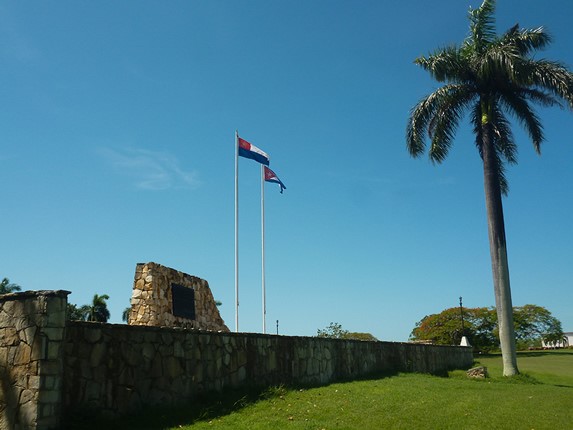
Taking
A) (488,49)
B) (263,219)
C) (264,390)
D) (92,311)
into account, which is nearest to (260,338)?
(264,390)

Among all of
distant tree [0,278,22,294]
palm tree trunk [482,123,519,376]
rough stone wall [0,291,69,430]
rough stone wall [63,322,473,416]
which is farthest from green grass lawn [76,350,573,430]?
distant tree [0,278,22,294]

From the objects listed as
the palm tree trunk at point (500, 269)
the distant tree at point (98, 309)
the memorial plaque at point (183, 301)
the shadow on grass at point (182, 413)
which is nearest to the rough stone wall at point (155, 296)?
the memorial plaque at point (183, 301)

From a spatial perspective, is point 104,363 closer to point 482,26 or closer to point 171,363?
point 171,363

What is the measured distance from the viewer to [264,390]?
12578mm

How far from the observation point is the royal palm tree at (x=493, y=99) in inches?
886

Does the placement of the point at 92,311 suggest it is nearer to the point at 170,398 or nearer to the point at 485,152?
the point at 485,152

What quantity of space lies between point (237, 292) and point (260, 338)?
7561mm

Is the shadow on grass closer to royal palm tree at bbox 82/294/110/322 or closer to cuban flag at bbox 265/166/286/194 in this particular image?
cuban flag at bbox 265/166/286/194

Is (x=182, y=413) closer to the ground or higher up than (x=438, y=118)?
closer to the ground

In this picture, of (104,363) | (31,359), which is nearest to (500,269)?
(104,363)

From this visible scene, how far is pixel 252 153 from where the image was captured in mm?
25047

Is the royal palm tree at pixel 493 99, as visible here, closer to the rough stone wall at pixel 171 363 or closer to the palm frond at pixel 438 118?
the palm frond at pixel 438 118

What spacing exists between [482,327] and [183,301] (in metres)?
53.4

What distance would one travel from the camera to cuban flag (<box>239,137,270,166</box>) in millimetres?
24500
